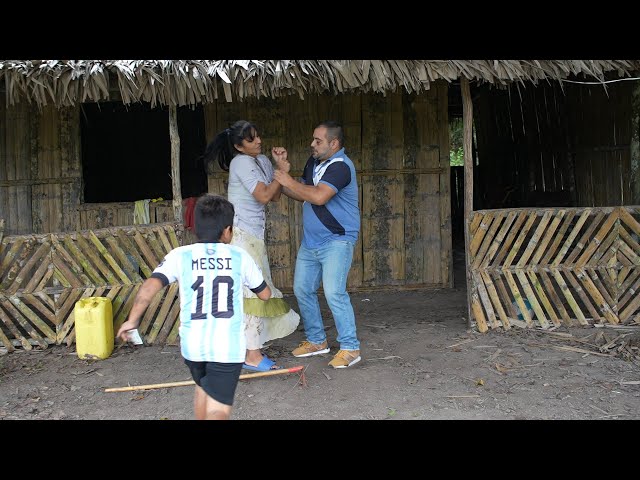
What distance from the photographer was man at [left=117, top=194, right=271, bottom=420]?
126 inches

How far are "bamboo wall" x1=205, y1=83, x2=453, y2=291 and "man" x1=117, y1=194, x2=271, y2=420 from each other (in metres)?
4.38

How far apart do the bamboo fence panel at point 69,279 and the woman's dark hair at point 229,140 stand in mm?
913

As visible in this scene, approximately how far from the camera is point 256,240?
5.10m

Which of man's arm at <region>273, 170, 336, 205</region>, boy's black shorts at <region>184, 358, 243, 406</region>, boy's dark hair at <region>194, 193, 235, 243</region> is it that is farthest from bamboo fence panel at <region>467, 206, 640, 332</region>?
boy's black shorts at <region>184, 358, 243, 406</region>

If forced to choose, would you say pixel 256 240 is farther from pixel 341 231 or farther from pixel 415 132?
pixel 415 132

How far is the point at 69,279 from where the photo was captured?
5.93 meters

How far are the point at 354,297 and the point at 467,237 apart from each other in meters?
1.92

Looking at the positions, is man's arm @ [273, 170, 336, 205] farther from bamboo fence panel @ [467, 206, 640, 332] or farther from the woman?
bamboo fence panel @ [467, 206, 640, 332]

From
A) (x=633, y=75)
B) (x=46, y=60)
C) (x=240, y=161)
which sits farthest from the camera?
(x=633, y=75)

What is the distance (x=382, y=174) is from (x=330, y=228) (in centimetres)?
283

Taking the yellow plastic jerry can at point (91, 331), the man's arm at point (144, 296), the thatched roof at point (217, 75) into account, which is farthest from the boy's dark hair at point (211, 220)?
the yellow plastic jerry can at point (91, 331)

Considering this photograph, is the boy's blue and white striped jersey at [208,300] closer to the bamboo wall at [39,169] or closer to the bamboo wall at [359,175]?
the bamboo wall at [359,175]

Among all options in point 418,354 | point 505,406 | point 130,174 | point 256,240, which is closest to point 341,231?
point 256,240

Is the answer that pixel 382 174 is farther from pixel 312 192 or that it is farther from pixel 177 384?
pixel 177 384
